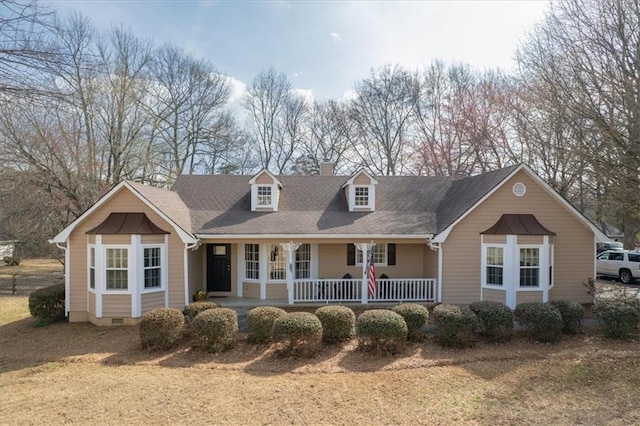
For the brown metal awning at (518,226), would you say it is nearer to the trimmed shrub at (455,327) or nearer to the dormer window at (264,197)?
the trimmed shrub at (455,327)

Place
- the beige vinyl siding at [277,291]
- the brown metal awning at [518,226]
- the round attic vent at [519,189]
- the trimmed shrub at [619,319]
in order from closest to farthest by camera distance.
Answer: the trimmed shrub at [619,319]
the brown metal awning at [518,226]
the round attic vent at [519,189]
the beige vinyl siding at [277,291]

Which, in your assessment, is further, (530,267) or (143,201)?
(530,267)

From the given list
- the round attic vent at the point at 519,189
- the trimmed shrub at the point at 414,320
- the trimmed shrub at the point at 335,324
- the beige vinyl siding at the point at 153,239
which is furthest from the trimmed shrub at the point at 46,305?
the round attic vent at the point at 519,189

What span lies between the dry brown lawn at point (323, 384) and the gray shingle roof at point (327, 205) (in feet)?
16.9

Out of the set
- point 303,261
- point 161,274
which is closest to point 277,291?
point 303,261

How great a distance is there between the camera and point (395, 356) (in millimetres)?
9539

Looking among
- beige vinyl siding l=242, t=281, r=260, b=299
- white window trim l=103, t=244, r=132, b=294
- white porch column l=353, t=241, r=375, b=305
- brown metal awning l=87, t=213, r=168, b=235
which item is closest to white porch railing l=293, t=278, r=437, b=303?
white porch column l=353, t=241, r=375, b=305

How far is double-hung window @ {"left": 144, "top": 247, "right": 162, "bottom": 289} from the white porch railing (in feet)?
16.1

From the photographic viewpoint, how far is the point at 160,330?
9.93 meters

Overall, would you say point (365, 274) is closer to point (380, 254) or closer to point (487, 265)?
point (380, 254)

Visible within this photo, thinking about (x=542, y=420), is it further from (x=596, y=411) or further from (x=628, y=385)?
(x=628, y=385)

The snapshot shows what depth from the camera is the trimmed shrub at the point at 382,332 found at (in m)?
9.48

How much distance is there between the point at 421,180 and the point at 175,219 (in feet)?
38.7

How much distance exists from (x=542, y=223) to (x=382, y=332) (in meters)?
8.34
